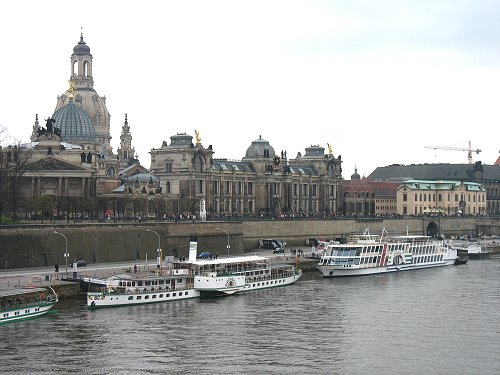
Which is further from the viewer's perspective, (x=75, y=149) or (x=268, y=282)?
(x=75, y=149)

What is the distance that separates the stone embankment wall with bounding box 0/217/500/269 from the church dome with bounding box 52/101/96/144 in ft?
121

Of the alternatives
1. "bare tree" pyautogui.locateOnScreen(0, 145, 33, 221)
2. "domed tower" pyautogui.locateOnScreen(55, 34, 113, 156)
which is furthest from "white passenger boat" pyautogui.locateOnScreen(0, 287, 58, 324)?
"domed tower" pyautogui.locateOnScreen(55, 34, 113, 156)

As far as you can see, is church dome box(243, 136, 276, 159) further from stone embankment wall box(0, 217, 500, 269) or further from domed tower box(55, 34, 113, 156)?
domed tower box(55, 34, 113, 156)

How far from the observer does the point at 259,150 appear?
142m

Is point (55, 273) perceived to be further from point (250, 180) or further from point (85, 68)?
point (85, 68)

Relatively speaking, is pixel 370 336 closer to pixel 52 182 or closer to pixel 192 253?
pixel 192 253

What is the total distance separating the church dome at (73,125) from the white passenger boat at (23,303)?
78.2 meters

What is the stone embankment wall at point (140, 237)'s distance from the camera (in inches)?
3083

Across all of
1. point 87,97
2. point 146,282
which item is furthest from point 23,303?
point 87,97

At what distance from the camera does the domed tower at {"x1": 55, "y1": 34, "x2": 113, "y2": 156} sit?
154250mm

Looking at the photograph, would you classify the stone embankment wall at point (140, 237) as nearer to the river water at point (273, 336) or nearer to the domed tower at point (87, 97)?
the river water at point (273, 336)

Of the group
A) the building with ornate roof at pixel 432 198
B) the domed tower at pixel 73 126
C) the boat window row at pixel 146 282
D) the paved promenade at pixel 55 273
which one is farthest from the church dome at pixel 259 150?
the boat window row at pixel 146 282

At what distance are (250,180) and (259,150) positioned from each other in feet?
19.9

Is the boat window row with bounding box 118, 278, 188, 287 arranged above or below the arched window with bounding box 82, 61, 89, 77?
below
